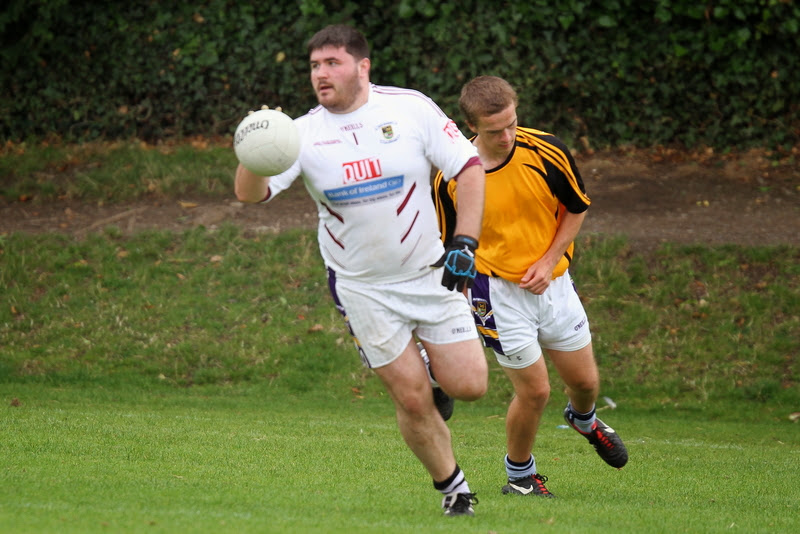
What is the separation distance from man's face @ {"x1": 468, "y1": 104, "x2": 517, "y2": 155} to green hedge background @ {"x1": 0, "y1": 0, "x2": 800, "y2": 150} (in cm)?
805

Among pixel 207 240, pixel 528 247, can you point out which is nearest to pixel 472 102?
pixel 528 247

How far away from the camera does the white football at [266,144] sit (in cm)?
505

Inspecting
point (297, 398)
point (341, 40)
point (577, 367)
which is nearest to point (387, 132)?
point (341, 40)

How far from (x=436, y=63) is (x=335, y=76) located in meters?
9.60

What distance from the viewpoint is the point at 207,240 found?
45.8 ft

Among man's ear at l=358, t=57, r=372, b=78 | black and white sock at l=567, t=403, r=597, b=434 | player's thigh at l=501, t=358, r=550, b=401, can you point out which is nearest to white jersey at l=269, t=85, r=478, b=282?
man's ear at l=358, t=57, r=372, b=78

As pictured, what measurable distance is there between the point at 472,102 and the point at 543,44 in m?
8.42

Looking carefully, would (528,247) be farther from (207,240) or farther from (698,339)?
(207,240)

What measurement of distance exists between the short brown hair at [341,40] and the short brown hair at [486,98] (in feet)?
3.58

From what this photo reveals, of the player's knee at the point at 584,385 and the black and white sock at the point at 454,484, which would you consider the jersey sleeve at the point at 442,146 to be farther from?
the player's knee at the point at 584,385

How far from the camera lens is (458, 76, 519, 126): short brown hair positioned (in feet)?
20.6

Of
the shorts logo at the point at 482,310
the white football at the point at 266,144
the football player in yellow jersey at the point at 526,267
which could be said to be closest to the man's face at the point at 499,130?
the football player in yellow jersey at the point at 526,267

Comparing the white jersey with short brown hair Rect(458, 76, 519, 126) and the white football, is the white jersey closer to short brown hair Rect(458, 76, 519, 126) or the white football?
the white football

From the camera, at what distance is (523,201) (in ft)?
21.6
